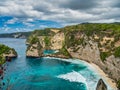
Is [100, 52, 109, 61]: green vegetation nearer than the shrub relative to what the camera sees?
Yes

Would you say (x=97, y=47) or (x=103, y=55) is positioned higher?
(x=97, y=47)

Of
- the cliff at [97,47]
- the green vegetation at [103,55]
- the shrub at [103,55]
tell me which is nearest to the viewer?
the cliff at [97,47]

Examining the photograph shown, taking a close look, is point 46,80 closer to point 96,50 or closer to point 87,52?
point 96,50

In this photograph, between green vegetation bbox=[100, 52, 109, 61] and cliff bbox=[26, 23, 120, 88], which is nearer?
cliff bbox=[26, 23, 120, 88]

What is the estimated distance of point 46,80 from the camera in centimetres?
9581

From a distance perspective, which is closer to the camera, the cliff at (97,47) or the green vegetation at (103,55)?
the cliff at (97,47)

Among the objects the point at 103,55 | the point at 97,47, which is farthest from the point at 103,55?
the point at 97,47

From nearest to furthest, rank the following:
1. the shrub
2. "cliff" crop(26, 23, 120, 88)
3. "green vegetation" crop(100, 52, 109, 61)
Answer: "cliff" crop(26, 23, 120, 88)
"green vegetation" crop(100, 52, 109, 61)
the shrub

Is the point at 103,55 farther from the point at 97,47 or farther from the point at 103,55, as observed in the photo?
the point at 97,47

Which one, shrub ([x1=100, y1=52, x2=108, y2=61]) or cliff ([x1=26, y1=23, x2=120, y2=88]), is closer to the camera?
cliff ([x1=26, y1=23, x2=120, y2=88])

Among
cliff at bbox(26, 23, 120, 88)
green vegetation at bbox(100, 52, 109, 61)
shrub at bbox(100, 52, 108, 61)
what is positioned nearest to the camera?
cliff at bbox(26, 23, 120, 88)

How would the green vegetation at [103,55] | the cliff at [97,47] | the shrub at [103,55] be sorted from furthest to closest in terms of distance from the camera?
the shrub at [103,55], the green vegetation at [103,55], the cliff at [97,47]

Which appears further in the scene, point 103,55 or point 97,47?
point 97,47

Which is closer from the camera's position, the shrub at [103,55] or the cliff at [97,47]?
the cliff at [97,47]
